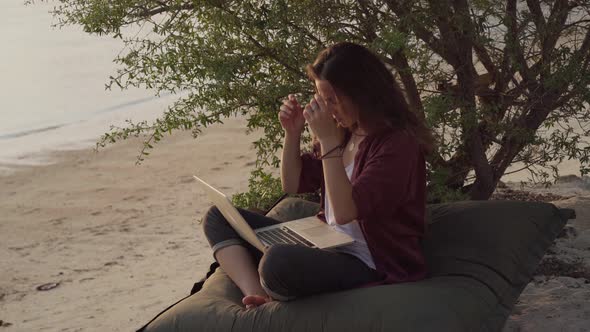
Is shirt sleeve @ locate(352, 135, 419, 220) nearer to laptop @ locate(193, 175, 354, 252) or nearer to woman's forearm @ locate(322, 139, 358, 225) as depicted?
woman's forearm @ locate(322, 139, 358, 225)

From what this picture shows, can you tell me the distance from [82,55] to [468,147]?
13.0 meters

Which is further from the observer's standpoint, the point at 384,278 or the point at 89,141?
the point at 89,141

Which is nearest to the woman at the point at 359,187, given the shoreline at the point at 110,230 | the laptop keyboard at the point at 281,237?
the laptop keyboard at the point at 281,237

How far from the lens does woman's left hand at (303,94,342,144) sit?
10.2 ft

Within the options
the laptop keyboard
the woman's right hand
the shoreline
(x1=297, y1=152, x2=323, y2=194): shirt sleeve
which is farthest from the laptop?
the shoreline

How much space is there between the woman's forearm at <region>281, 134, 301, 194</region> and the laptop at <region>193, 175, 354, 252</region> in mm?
169

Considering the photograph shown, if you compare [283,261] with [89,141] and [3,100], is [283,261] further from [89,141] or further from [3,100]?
[3,100]

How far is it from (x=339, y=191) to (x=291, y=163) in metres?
0.69

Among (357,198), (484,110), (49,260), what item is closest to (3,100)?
(49,260)

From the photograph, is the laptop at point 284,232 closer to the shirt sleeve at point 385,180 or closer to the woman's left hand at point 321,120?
the shirt sleeve at point 385,180

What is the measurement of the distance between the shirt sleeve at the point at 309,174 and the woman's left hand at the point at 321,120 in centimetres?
61

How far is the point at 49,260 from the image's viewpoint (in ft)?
19.6

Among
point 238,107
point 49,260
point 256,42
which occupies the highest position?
point 256,42

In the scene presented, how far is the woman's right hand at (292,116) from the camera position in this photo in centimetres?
356
